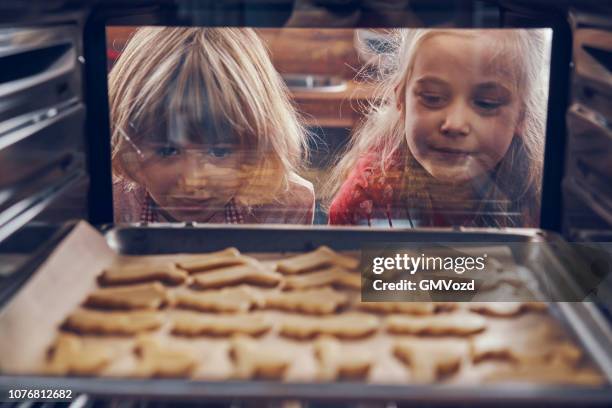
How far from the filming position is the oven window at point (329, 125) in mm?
1406

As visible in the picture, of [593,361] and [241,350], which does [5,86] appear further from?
[593,361]

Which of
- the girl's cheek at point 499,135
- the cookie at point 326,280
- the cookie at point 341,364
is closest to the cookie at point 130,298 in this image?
the cookie at point 326,280

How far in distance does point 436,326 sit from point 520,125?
49cm

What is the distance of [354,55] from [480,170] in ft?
1.17

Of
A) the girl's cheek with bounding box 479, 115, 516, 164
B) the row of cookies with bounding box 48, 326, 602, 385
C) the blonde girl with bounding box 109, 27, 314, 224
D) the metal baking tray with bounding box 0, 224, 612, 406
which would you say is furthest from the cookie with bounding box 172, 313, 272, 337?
the girl's cheek with bounding box 479, 115, 516, 164

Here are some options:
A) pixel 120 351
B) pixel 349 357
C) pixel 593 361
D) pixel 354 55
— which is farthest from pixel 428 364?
pixel 354 55

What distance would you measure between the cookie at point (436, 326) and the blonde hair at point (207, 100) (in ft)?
1.38

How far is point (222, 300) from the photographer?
1.29 m

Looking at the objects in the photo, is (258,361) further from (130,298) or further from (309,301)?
(130,298)

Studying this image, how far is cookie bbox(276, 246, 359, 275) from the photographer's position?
140 centimetres

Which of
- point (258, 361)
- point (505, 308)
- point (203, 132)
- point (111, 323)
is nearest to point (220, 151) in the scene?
point (203, 132)

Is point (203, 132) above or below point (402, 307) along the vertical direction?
above

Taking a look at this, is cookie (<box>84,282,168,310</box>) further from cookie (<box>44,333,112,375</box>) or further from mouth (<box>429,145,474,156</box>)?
mouth (<box>429,145,474,156</box>)

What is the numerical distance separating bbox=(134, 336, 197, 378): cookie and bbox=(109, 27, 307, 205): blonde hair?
1.52ft
